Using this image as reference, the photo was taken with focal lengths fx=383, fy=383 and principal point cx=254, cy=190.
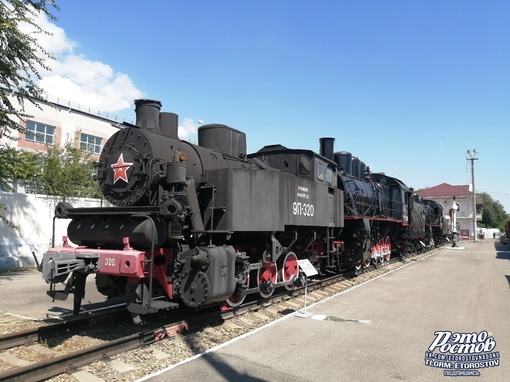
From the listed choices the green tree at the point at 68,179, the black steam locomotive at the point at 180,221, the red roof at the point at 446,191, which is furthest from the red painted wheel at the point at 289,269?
the red roof at the point at 446,191

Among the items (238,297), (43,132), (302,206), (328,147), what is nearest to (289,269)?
(302,206)

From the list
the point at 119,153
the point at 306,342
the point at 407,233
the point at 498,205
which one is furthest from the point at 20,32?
the point at 498,205

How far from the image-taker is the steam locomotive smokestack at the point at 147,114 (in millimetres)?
6953

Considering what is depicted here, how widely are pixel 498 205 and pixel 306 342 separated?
11235 centimetres

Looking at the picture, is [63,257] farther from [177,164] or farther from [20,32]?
[20,32]

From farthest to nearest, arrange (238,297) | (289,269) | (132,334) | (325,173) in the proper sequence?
(325,173) < (289,269) < (238,297) < (132,334)

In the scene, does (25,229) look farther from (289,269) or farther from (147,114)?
(289,269)

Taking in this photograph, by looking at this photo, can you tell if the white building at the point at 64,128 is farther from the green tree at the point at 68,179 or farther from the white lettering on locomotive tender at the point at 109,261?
the white lettering on locomotive tender at the point at 109,261

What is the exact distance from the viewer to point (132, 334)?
614cm

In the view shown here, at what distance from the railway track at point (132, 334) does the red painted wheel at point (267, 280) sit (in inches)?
9.4

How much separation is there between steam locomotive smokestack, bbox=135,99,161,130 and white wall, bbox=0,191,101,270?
10.6 m

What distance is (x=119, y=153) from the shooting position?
21.5ft

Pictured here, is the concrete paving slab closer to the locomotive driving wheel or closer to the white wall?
the locomotive driving wheel

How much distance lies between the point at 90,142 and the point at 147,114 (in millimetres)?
30713
